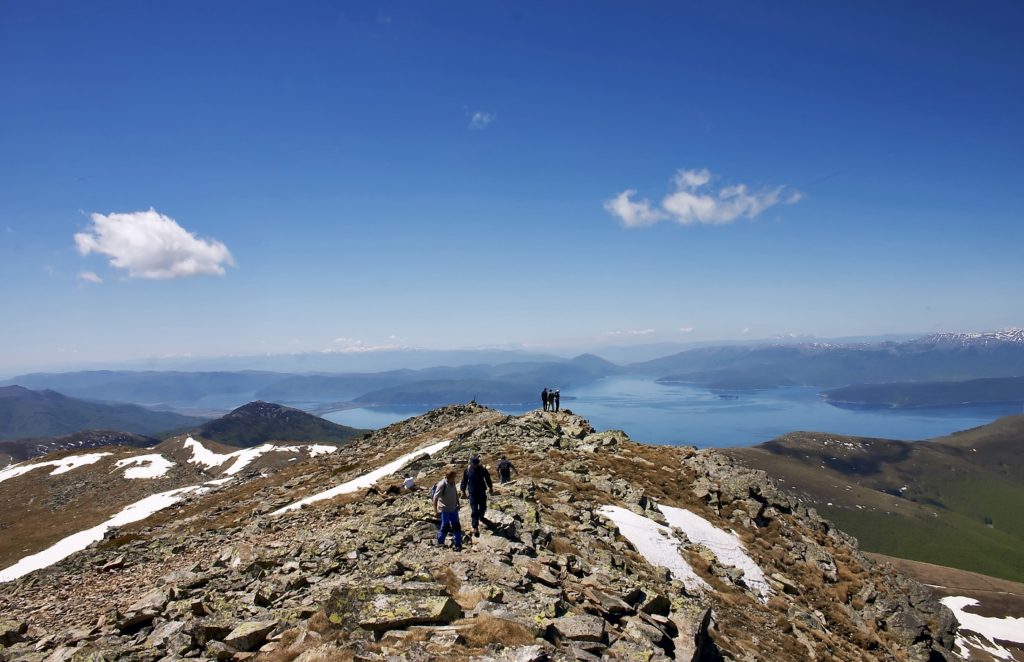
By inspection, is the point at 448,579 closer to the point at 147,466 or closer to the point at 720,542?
the point at 720,542

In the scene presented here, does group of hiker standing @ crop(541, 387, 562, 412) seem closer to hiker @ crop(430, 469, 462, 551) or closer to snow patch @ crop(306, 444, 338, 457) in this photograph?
hiker @ crop(430, 469, 462, 551)

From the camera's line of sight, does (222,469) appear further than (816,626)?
Yes

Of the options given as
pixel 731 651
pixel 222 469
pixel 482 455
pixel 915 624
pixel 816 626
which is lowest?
pixel 222 469

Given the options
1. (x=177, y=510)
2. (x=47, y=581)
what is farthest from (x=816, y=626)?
(x=177, y=510)

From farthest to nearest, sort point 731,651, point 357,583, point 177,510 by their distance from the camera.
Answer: point 177,510 < point 731,651 < point 357,583

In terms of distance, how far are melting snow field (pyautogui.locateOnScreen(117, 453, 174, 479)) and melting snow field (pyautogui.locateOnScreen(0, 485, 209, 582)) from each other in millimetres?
14950

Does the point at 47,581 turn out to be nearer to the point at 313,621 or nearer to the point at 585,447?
the point at 313,621

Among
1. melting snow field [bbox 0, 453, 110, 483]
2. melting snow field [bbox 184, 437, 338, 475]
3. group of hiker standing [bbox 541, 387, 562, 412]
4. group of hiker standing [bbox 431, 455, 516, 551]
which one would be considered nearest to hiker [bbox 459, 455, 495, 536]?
group of hiker standing [bbox 431, 455, 516, 551]

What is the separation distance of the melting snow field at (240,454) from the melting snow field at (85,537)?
119ft

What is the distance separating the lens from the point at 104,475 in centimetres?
8588

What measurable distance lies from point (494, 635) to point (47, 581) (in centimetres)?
2916

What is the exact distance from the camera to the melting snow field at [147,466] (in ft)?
274

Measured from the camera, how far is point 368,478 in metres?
36.5

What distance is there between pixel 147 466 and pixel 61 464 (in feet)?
72.5
